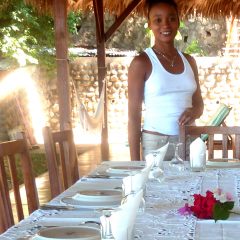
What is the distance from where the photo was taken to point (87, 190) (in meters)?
1.88

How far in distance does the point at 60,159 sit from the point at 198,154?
63 centimetres

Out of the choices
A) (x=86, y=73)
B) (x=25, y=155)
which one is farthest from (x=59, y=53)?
(x=86, y=73)

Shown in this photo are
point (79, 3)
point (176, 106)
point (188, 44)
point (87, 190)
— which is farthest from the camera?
point (188, 44)

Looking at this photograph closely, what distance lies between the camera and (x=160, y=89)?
8.84 ft

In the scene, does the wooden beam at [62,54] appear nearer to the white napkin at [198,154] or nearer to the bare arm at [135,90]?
the bare arm at [135,90]

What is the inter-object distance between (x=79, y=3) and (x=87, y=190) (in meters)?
4.44

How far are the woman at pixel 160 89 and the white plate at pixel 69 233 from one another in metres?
1.33

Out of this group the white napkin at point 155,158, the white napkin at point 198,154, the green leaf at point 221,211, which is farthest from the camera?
the white napkin at point 198,154

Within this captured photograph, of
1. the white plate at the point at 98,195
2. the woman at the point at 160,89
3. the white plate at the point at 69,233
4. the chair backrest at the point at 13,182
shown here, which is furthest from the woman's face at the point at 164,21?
the white plate at the point at 69,233

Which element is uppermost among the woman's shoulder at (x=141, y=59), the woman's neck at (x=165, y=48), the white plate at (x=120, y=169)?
the woman's neck at (x=165, y=48)

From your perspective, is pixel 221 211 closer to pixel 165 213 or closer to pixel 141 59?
pixel 165 213

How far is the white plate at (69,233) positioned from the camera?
1.31 m

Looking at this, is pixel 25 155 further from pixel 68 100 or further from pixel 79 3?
pixel 79 3

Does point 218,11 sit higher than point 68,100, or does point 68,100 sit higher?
point 218,11
